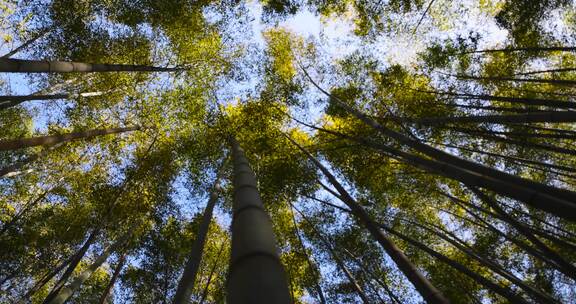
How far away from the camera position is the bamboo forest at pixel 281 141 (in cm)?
775

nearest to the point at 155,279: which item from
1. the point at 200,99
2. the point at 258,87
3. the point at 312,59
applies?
the point at 200,99

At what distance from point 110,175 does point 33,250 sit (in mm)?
2453

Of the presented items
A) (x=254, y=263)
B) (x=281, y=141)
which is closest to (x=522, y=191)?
(x=254, y=263)

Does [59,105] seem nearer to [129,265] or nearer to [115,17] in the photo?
[115,17]

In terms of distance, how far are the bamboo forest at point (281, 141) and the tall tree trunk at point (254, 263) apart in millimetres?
5450

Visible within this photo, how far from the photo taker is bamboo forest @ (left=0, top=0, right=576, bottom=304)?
775 cm

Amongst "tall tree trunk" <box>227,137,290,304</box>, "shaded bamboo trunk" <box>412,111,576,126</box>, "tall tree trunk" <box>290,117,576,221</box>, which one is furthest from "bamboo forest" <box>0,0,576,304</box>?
"tall tree trunk" <box>227,137,290,304</box>

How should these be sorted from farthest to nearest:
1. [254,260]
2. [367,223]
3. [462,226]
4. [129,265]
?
[462,226] → [129,265] → [367,223] → [254,260]

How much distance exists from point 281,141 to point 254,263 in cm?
702

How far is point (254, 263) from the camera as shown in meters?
1.32

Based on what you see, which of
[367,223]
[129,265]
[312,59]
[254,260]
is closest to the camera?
[254,260]

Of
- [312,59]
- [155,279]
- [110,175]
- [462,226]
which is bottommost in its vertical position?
[155,279]

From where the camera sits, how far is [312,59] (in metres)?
10.3

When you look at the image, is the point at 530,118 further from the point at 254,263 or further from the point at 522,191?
the point at 254,263
